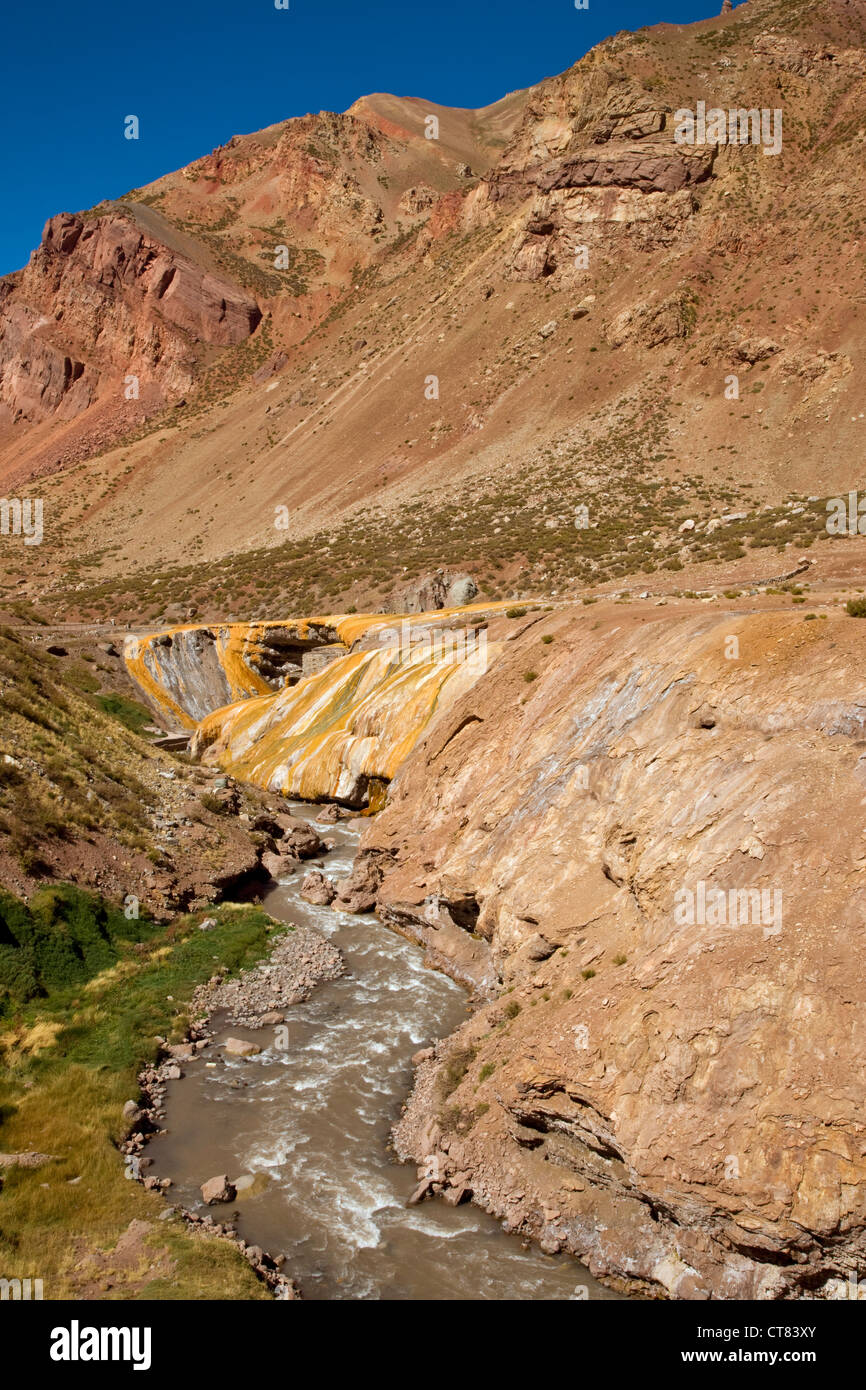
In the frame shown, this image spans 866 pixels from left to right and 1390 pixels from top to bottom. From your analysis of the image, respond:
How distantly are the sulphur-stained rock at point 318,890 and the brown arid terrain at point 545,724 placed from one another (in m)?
0.28

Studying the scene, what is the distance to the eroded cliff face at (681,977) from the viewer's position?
8016 mm

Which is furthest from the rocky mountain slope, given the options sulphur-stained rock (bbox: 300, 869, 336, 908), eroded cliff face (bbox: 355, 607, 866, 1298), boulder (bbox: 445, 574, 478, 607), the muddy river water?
the muddy river water

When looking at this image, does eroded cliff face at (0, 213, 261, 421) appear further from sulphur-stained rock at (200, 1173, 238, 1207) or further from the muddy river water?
sulphur-stained rock at (200, 1173, 238, 1207)

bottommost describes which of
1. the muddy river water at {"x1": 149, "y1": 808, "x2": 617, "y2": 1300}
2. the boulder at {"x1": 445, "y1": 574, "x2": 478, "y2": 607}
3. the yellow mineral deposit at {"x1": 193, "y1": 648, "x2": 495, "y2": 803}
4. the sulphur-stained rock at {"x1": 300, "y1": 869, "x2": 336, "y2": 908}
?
the muddy river water at {"x1": 149, "y1": 808, "x2": 617, "y2": 1300}

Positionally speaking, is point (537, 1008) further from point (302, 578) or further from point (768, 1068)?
point (302, 578)

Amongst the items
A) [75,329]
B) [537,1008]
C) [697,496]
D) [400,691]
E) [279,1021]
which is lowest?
[279,1021]

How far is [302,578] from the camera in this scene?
47.9m

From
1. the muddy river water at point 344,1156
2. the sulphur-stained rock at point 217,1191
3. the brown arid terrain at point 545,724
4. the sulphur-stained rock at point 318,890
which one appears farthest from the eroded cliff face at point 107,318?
the sulphur-stained rock at point 217,1191

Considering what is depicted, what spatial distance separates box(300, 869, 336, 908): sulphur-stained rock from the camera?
18891 millimetres

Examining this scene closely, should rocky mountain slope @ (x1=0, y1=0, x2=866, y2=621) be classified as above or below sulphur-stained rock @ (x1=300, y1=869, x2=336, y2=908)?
above

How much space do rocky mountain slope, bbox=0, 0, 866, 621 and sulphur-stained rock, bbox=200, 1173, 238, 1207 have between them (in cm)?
2670

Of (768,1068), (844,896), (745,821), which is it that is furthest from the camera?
(745,821)

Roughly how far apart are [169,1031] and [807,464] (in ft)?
134

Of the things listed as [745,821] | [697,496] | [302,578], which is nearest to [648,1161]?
[745,821]
